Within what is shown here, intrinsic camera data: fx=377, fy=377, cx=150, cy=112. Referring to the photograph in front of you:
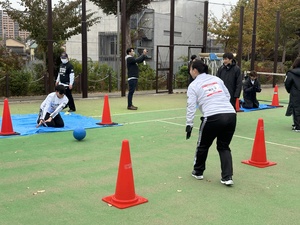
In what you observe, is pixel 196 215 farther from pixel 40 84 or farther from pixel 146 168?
pixel 40 84

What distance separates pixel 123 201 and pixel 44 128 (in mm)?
4858

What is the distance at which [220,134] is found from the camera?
496 centimetres

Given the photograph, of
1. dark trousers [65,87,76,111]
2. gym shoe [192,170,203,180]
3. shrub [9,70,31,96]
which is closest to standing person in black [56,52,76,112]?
dark trousers [65,87,76,111]

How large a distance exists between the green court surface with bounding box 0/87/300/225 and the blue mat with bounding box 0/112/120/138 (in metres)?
0.36

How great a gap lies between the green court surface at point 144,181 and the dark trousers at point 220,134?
1.11 feet

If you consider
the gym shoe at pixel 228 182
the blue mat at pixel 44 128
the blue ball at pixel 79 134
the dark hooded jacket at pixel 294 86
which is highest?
the dark hooded jacket at pixel 294 86

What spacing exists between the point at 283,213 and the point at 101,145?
3988mm

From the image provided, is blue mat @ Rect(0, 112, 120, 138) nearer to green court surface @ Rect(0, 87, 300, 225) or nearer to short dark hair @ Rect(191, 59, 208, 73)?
green court surface @ Rect(0, 87, 300, 225)

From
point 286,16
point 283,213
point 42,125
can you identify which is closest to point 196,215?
point 283,213

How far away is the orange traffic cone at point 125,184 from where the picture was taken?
4230 millimetres

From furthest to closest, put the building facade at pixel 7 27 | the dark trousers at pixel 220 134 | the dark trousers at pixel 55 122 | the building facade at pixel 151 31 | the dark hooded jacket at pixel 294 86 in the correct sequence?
the building facade at pixel 151 31 < the building facade at pixel 7 27 < the dark hooded jacket at pixel 294 86 < the dark trousers at pixel 55 122 < the dark trousers at pixel 220 134

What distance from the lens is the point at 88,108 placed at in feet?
41.0

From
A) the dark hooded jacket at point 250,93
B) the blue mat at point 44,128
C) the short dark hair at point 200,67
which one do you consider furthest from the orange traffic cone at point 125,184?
the dark hooded jacket at point 250,93

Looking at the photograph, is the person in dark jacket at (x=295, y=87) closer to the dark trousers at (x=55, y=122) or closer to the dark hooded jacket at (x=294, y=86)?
the dark hooded jacket at (x=294, y=86)
